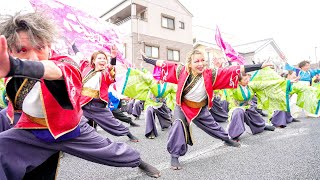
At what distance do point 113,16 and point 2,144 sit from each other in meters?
17.5

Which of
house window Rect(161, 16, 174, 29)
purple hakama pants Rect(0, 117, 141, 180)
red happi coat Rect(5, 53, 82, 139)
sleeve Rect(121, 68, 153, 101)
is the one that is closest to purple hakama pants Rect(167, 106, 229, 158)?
purple hakama pants Rect(0, 117, 141, 180)

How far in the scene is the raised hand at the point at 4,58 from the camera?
3.44 ft

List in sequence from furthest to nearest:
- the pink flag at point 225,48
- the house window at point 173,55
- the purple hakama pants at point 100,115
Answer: the house window at point 173,55, the pink flag at point 225,48, the purple hakama pants at point 100,115

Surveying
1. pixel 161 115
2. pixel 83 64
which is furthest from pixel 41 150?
pixel 161 115

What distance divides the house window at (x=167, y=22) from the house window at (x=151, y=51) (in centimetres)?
191

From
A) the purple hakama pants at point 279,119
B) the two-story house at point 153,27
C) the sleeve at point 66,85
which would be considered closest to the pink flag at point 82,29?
the sleeve at point 66,85

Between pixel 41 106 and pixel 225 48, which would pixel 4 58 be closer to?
pixel 41 106

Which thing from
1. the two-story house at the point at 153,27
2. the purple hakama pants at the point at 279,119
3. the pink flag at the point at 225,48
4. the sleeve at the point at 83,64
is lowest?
the purple hakama pants at the point at 279,119

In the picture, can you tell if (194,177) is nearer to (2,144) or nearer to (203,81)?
(203,81)

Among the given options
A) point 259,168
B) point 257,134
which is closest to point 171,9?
point 257,134

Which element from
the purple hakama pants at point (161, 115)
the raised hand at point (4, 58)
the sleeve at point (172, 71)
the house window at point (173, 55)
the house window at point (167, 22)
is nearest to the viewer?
the raised hand at point (4, 58)

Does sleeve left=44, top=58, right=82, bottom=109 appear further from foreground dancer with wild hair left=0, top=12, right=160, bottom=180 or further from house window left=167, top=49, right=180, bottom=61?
house window left=167, top=49, right=180, bottom=61

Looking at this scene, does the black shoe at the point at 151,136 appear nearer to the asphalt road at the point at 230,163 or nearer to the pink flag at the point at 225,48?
the asphalt road at the point at 230,163

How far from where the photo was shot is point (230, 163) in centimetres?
297
